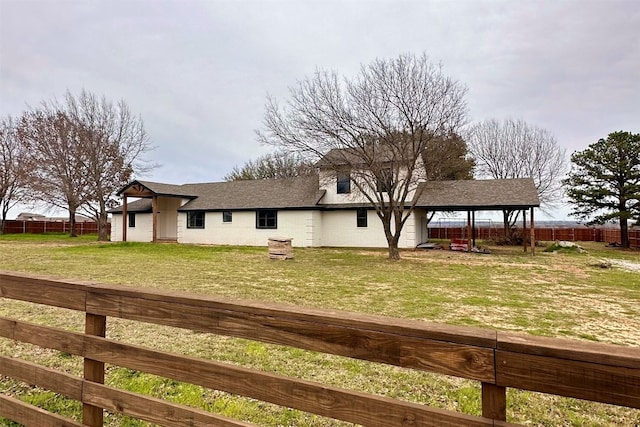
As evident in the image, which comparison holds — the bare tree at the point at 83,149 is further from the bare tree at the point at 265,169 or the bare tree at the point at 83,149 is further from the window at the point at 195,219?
the bare tree at the point at 265,169

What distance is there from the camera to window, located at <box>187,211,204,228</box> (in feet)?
79.7

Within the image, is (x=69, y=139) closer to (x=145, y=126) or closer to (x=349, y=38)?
(x=145, y=126)

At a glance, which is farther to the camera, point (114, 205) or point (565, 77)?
point (114, 205)

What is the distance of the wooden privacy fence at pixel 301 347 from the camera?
1057 millimetres

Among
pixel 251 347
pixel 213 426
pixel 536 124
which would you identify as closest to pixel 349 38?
pixel 251 347

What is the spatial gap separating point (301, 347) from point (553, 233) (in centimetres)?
3286

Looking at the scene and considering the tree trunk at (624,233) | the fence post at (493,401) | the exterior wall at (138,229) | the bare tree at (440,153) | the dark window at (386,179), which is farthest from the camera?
the exterior wall at (138,229)

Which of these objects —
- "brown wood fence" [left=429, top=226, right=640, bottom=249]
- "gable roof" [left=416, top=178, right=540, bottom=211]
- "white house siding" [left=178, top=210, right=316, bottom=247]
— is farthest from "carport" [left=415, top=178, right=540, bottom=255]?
"brown wood fence" [left=429, top=226, right=640, bottom=249]

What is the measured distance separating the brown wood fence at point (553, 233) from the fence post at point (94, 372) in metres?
28.9

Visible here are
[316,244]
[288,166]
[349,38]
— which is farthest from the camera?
[288,166]

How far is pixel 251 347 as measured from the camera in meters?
4.42

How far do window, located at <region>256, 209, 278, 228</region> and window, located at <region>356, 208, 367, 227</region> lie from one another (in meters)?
5.19

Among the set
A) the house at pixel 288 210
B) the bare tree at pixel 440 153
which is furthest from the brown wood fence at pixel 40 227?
the bare tree at pixel 440 153

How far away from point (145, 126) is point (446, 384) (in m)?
30.4
